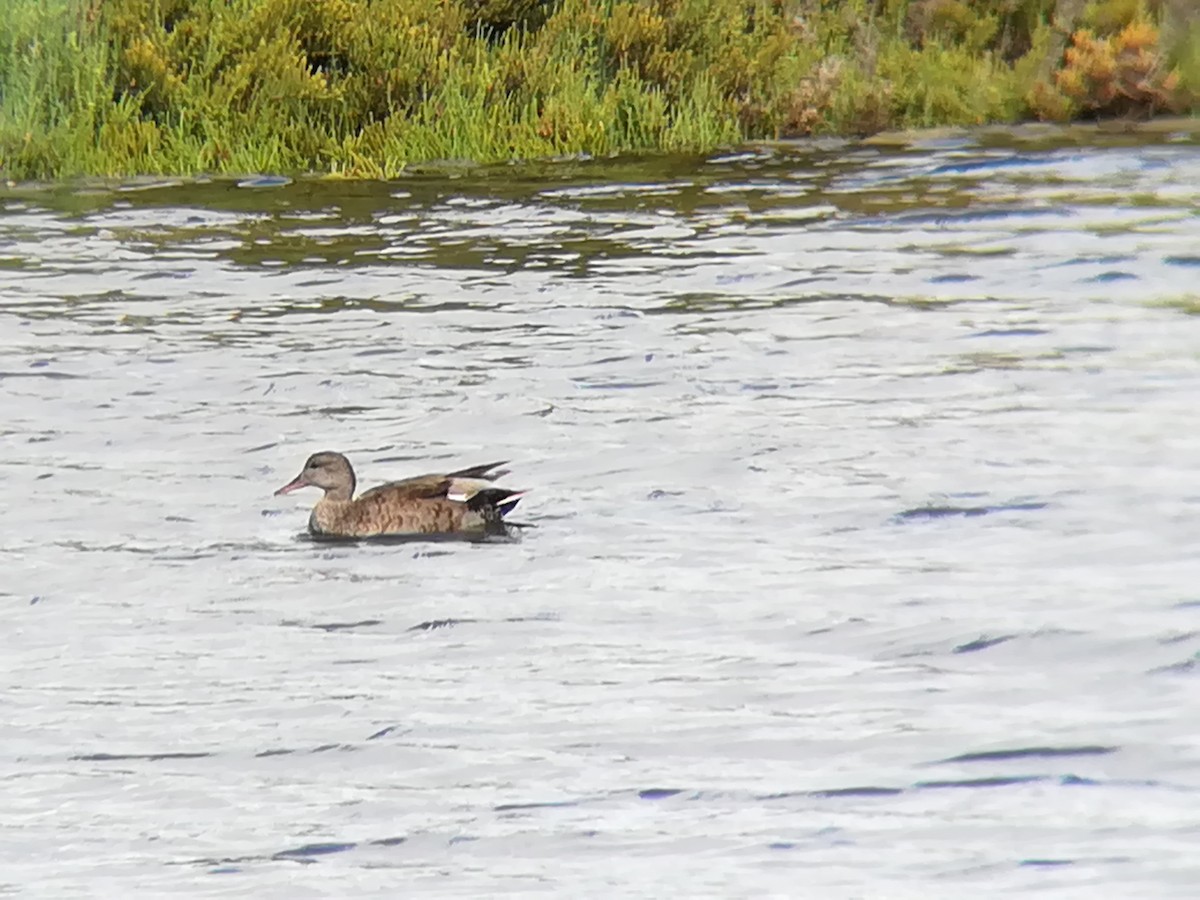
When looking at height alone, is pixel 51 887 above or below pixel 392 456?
above

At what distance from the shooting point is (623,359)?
12.5 metres

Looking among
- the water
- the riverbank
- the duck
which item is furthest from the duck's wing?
the riverbank

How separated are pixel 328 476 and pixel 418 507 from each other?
0.45m

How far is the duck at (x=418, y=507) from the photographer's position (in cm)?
927

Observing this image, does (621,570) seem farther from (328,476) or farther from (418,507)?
(328,476)

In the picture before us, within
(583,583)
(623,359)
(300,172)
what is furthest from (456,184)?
(583,583)

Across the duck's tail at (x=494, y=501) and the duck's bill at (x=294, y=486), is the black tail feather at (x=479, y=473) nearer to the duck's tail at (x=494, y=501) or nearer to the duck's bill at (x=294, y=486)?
the duck's tail at (x=494, y=501)

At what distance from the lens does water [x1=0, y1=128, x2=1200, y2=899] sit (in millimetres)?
5793

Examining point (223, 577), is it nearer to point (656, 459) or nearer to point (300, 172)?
point (656, 459)

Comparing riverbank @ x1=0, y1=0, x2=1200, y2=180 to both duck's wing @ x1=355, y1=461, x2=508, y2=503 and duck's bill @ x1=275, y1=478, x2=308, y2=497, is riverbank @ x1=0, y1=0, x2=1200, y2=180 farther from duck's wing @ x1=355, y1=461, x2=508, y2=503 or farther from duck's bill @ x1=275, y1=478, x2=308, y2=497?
duck's wing @ x1=355, y1=461, x2=508, y2=503

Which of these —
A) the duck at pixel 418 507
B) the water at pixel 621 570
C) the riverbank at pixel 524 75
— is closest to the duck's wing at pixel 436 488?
the duck at pixel 418 507

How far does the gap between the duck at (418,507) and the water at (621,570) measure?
0.48ft

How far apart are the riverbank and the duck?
10.8 m

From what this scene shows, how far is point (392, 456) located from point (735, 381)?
183 cm
